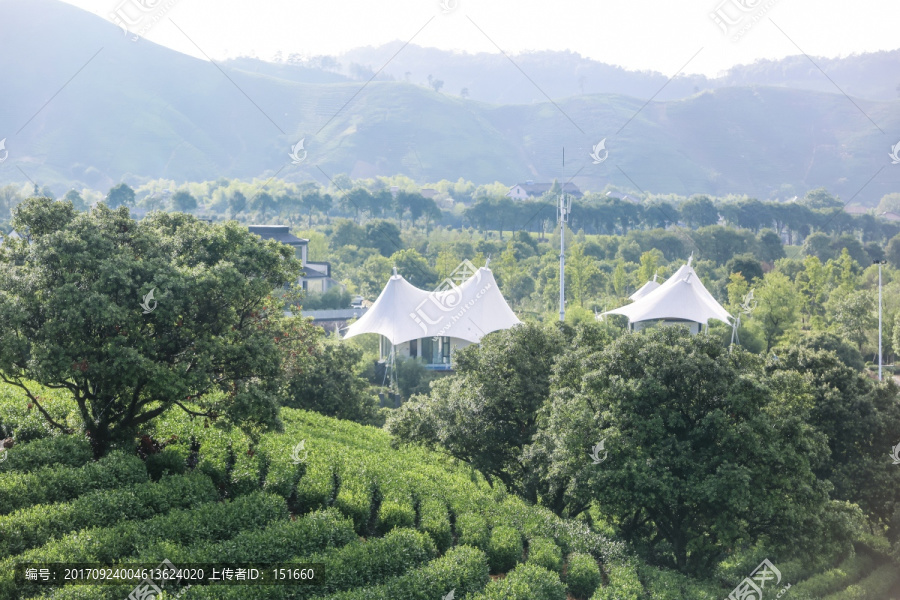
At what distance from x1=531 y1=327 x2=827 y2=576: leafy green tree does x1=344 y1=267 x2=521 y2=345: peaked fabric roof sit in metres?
18.0

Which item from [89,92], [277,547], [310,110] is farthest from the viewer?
[310,110]

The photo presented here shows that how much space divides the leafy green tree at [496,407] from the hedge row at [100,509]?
21.4ft

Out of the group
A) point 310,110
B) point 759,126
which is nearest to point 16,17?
point 310,110

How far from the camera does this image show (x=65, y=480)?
11.9m

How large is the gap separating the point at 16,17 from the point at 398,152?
304 ft

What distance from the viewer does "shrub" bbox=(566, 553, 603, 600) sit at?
1300cm

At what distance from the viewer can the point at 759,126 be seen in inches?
7707

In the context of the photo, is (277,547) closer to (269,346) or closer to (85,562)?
(85,562)

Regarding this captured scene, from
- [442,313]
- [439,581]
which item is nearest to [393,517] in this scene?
[439,581]

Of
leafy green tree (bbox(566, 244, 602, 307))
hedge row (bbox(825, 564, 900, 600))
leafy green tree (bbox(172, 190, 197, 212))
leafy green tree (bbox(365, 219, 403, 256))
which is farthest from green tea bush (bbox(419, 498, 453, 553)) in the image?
leafy green tree (bbox(172, 190, 197, 212))

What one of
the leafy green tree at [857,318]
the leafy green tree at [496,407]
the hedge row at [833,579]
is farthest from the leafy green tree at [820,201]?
the leafy green tree at [496,407]

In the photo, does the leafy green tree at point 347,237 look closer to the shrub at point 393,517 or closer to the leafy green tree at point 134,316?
the leafy green tree at point 134,316

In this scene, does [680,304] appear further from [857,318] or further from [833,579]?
[833,579]

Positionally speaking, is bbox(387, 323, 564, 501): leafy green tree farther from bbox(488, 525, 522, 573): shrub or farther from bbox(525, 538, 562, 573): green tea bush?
bbox(488, 525, 522, 573): shrub
